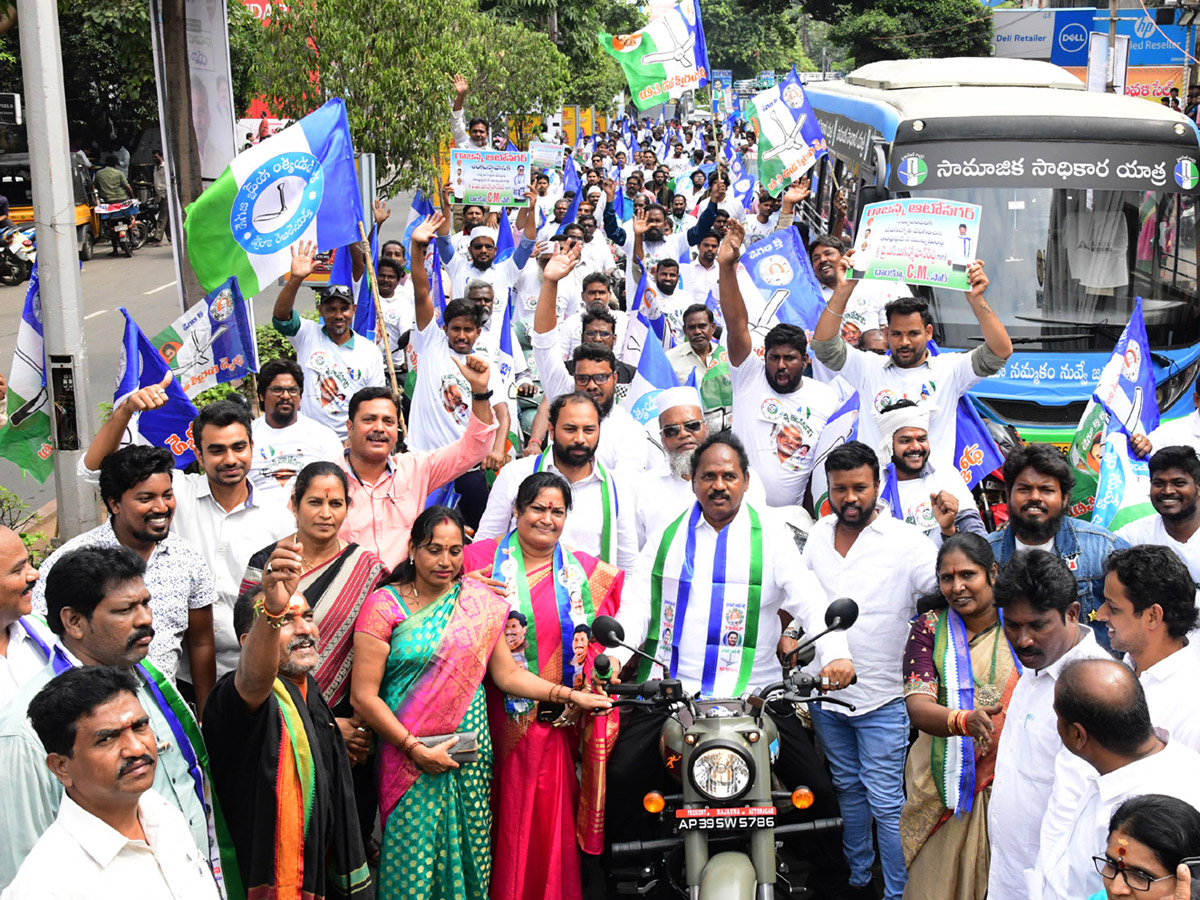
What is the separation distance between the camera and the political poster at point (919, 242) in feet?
21.5

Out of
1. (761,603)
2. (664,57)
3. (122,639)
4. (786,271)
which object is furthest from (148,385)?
(664,57)

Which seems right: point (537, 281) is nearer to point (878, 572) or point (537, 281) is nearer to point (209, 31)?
point (209, 31)

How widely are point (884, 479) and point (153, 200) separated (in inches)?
953

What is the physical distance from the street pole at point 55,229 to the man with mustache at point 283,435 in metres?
1.14

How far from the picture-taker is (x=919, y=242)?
666cm

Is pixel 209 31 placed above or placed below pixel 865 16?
below

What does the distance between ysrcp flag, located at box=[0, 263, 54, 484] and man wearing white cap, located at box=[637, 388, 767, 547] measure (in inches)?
124

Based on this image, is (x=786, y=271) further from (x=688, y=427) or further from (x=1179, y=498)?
(x=1179, y=498)

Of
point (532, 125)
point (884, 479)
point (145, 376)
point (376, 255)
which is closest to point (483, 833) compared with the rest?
point (884, 479)

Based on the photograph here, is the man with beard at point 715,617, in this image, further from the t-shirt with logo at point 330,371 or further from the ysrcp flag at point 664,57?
the ysrcp flag at point 664,57

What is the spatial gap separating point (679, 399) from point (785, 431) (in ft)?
2.31

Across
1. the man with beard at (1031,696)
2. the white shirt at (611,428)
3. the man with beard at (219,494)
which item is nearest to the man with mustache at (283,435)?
the man with beard at (219,494)

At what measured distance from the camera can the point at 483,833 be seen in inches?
171

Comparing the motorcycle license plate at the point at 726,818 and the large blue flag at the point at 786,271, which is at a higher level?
the large blue flag at the point at 786,271
